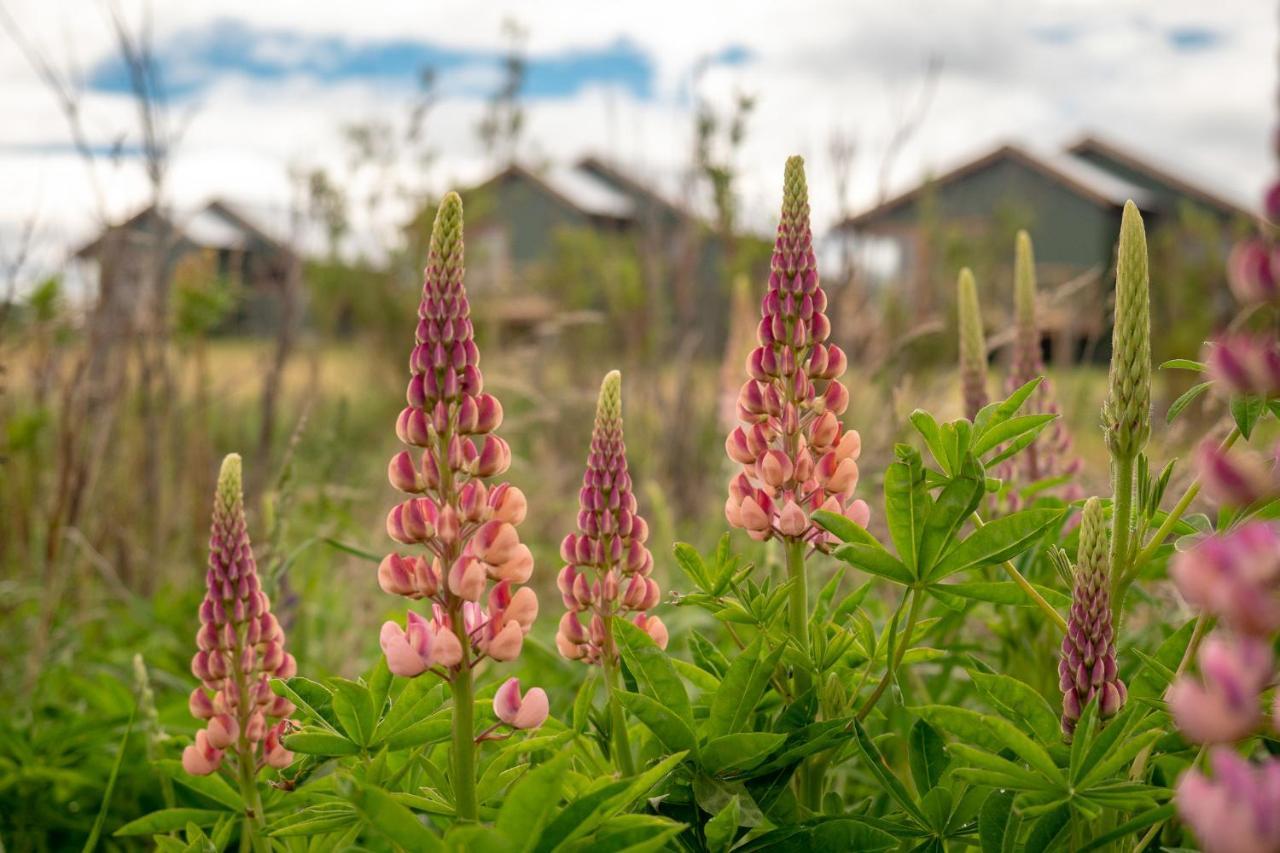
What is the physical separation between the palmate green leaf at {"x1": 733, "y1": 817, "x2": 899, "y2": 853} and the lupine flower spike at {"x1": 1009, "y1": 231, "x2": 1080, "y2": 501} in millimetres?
904

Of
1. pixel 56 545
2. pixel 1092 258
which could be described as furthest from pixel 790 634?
pixel 1092 258

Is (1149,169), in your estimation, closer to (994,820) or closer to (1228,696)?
(994,820)

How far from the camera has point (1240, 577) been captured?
21.9 inches

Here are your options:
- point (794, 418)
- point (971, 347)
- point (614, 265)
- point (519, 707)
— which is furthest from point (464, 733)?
point (614, 265)

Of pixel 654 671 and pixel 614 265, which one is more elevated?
pixel 614 265

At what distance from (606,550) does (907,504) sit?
295mm

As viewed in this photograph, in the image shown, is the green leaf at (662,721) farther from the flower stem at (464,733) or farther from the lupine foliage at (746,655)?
the flower stem at (464,733)

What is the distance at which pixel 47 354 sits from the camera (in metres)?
3.46

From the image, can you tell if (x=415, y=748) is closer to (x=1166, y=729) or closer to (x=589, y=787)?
(x=589, y=787)

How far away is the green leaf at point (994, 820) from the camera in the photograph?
1.02 meters

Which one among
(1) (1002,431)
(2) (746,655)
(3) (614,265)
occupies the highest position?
(3) (614,265)

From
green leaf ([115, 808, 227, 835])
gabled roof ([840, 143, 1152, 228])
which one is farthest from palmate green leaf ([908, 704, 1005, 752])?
gabled roof ([840, 143, 1152, 228])

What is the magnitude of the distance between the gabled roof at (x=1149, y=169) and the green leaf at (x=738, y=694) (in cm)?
2908

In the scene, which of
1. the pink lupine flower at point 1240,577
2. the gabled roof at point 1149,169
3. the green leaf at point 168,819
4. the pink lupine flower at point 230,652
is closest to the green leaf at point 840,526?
the pink lupine flower at point 1240,577
